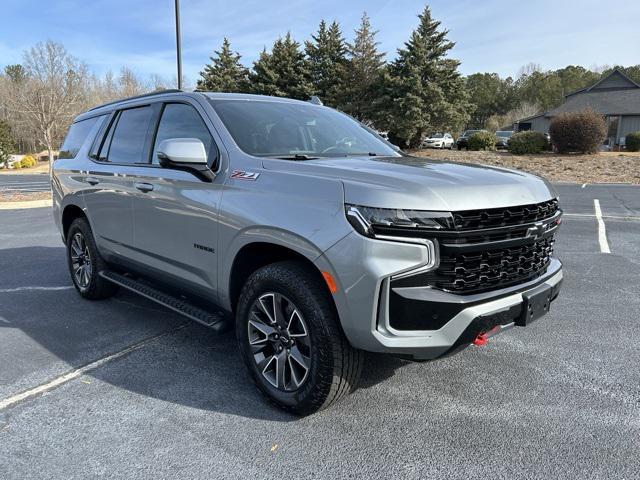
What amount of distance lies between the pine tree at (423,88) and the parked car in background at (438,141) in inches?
142

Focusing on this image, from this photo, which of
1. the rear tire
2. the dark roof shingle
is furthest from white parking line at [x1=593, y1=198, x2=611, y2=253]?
the dark roof shingle

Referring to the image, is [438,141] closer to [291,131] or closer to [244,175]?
[291,131]

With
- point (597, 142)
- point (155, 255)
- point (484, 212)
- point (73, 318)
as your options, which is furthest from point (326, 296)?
point (597, 142)

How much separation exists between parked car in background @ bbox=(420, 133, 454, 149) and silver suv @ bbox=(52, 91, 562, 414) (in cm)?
3515

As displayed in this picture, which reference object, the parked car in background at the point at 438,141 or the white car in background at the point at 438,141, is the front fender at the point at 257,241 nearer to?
the parked car in background at the point at 438,141

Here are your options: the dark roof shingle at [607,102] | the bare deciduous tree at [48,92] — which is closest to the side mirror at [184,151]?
the bare deciduous tree at [48,92]

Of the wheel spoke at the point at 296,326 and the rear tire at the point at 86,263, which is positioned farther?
the rear tire at the point at 86,263

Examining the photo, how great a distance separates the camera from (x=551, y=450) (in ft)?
8.62

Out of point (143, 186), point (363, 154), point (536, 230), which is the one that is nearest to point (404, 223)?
point (536, 230)

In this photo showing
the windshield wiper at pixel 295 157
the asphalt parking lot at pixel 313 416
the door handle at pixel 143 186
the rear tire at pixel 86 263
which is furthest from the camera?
the rear tire at pixel 86 263

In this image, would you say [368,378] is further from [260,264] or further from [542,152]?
[542,152]

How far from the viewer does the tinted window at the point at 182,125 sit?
356 cm

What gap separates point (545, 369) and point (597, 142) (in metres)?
27.0

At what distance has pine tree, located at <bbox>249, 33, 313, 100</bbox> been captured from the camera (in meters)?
39.1
